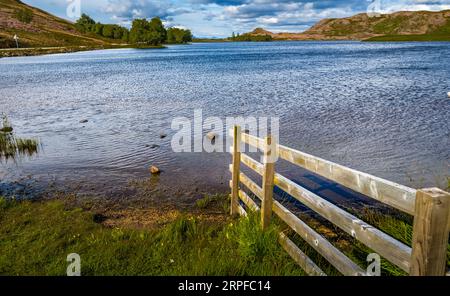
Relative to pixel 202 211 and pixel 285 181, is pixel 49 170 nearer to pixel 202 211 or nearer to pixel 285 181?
pixel 202 211

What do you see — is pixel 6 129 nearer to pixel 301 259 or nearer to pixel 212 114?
pixel 212 114

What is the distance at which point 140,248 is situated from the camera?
20.5 ft

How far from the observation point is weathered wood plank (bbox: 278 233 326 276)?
4.77 metres

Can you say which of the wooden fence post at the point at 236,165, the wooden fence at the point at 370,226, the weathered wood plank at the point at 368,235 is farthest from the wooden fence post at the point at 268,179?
the wooden fence post at the point at 236,165

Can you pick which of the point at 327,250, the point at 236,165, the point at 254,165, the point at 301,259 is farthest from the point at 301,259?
the point at 236,165

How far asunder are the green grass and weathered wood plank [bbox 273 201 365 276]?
39 cm

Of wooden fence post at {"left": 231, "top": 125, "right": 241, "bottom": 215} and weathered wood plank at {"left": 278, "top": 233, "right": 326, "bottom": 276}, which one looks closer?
weathered wood plank at {"left": 278, "top": 233, "right": 326, "bottom": 276}

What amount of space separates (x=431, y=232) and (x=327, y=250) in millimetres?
1935

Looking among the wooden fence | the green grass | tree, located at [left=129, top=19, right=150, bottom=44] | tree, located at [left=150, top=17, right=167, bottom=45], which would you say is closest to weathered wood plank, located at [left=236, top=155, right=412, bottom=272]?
the wooden fence

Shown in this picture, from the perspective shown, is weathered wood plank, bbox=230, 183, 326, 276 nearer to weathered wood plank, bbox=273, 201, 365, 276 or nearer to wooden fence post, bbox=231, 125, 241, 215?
weathered wood plank, bbox=273, 201, 365, 276

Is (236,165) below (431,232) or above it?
below
